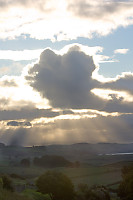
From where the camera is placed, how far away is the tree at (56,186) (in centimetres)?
6294

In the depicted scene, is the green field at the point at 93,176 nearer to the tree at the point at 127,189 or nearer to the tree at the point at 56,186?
the tree at the point at 127,189

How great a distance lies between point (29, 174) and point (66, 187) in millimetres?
116550

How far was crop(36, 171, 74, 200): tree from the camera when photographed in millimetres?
62938

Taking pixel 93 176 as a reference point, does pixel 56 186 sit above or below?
above

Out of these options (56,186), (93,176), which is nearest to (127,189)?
(56,186)

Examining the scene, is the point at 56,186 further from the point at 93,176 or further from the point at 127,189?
the point at 93,176

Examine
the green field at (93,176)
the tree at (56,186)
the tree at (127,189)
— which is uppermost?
the tree at (56,186)

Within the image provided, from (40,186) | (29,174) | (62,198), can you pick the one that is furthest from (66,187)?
(29,174)

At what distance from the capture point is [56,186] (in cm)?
Answer: 6356

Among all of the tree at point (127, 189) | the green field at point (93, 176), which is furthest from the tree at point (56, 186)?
the green field at point (93, 176)

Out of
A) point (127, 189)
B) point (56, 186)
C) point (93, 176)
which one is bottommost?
point (93, 176)

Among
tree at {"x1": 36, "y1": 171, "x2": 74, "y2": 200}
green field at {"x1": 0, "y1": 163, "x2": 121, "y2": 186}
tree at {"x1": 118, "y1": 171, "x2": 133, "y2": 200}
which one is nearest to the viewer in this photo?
tree at {"x1": 36, "y1": 171, "x2": 74, "y2": 200}

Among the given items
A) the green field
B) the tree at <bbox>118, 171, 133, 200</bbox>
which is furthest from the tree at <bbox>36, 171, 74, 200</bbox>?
the green field

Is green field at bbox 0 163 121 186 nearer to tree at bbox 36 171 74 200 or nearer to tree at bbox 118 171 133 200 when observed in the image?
tree at bbox 118 171 133 200
